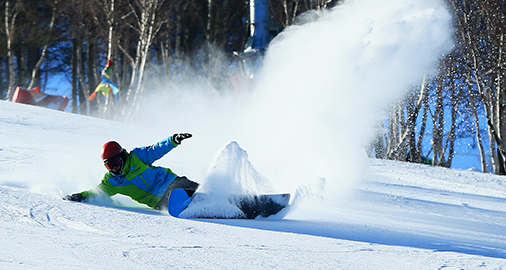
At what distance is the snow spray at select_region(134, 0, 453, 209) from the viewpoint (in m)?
6.62

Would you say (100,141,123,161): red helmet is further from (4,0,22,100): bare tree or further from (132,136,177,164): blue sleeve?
(4,0,22,100): bare tree

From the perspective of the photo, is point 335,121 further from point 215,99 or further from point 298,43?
point 215,99

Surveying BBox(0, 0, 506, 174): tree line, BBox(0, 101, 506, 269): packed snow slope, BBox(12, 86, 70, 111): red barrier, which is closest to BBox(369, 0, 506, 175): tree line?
BBox(0, 0, 506, 174): tree line

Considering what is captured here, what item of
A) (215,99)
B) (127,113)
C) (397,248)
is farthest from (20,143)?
(215,99)

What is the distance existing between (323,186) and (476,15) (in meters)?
9.12

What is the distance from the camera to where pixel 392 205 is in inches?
214

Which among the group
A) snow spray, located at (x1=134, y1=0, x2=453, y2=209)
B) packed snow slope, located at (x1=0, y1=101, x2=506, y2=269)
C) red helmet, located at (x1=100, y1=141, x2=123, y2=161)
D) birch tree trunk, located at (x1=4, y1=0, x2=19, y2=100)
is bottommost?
packed snow slope, located at (x1=0, y1=101, x2=506, y2=269)

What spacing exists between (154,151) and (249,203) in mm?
977

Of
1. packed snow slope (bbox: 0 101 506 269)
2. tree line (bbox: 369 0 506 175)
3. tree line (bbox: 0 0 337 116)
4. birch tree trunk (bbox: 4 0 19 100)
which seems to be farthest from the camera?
birch tree trunk (bbox: 4 0 19 100)

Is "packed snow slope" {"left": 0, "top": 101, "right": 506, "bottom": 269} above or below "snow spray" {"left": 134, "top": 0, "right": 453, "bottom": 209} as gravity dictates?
below

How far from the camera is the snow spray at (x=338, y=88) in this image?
662 cm

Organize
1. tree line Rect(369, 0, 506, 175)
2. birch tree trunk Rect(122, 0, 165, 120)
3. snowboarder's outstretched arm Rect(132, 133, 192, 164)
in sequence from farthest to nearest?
birch tree trunk Rect(122, 0, 165, 120) → tree line Rect(369, 0, 506, 175) → snowboarder's outstretched arm Rect(132, 133, 192, 164)

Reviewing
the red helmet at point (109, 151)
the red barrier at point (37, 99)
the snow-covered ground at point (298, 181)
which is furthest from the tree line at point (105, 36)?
the red helmet at point (109, 151)

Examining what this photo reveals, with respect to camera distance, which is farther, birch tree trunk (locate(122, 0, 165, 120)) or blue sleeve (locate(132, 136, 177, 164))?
birch tree trunk (locate(122, 0, 165, 120))
